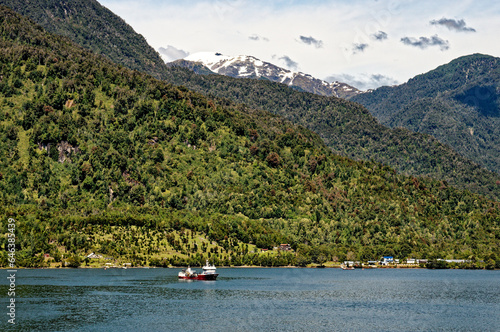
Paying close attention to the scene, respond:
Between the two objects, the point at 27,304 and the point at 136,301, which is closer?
the point at 27,304

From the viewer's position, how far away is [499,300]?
191625mm

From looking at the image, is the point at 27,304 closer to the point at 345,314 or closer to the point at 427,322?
the point at 345,314

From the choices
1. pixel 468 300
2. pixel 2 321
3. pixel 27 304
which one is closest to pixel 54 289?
A: pixel 27 304

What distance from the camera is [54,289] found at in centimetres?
19725

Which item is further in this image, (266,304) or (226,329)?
(266,304)

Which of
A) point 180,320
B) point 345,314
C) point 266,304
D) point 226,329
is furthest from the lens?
point 266,304

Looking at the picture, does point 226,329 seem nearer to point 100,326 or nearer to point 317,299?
point 100,326

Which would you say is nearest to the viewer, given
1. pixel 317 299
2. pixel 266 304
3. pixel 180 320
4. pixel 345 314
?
pixel 180 320

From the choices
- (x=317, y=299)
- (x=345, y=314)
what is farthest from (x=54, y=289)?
(x=345, y=314)

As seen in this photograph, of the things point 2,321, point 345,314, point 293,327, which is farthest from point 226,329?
point 2,321

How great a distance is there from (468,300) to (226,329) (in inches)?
3772

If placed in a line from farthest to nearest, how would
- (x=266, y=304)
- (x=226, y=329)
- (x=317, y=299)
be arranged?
(x=317, y=299), (x=266, y=304), (x=226, y=329)

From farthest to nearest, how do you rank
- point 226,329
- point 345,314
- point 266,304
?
point 266,304 < point 345,314 < point 226,329

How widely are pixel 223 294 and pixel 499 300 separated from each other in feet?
285
